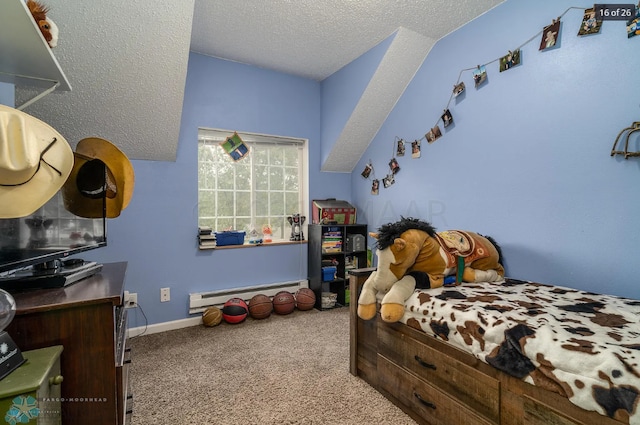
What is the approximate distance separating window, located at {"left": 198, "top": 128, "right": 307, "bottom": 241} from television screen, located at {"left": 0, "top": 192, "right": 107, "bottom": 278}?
139cm

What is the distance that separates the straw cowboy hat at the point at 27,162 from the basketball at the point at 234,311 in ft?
6.70

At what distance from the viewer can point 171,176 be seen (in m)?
2.73

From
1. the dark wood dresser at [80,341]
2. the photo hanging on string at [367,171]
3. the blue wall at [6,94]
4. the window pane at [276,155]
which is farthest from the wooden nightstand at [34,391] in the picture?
the photo hanging on string at [367,171]

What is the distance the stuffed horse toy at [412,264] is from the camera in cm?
160

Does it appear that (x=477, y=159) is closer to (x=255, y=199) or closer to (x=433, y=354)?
(x=433, y=354)

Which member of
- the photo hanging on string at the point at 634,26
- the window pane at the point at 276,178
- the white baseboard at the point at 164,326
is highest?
the photo hanging on string at the point at 634,26

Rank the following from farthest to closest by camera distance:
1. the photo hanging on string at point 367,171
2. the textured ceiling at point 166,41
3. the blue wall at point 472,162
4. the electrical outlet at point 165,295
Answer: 1. the photo hanging on string at point 367,171
2. the electrical outlet at point 165,295
3. the textured ceiling at point 166,41
4. the blue wall at point 472,162

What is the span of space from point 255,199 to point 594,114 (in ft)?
9.15

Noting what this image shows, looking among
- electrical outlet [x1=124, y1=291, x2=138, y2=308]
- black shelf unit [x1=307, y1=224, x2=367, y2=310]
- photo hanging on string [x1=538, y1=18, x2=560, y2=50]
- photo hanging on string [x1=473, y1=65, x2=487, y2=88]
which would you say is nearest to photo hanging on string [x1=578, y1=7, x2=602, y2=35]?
photo hanging on string [x1=538, y1=18, x2=560, y2=50]

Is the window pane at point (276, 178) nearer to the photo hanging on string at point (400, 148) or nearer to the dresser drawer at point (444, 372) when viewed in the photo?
the photo hanging on string at point (400, 148)

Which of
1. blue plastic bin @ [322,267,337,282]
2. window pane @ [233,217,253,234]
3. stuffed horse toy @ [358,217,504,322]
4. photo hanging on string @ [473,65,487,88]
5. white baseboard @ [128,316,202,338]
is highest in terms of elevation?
photo hanging on string @ [473,65,487,88]

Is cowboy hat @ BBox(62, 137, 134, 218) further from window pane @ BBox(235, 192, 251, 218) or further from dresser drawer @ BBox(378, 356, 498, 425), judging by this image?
dresser drawer @ BBox(378, 356, 498, 425)

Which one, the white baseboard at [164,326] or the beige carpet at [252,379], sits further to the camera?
the white baseboard at [164,326]

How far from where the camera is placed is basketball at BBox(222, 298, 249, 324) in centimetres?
273
